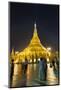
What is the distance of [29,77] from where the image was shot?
7.20 ft

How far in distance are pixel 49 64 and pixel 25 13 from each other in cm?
49

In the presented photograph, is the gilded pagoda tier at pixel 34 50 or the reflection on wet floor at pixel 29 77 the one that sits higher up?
the gilded pagoda tier at pixel 34 50

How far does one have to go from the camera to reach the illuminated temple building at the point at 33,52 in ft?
7.17

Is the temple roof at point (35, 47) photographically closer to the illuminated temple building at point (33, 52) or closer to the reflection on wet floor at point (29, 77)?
the illuminated temple building at point (33, 52)

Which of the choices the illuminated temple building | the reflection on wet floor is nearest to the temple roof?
the illuminated temple building

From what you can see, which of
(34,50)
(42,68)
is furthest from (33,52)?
(42,68)

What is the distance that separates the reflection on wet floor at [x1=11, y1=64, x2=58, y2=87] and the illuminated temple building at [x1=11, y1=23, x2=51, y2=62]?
0.06m

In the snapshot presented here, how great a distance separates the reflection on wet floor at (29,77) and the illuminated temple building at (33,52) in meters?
0.06

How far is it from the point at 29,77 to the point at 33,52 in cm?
21

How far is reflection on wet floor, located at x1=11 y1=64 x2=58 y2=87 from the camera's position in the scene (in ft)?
7.09

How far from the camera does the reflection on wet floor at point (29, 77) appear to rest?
85.1 inches

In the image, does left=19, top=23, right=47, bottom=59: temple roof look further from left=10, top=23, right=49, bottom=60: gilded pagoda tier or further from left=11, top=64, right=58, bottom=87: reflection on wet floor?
left=11, top=64, right=58, bottom=87: reflection on wet floor

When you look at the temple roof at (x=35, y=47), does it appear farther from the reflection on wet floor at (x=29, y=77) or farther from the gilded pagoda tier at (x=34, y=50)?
the reflection on wet floor at (x=29, y=77)

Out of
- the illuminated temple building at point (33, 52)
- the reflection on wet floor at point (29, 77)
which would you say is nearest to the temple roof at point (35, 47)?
the illuminated temple building at point (33, 52)
